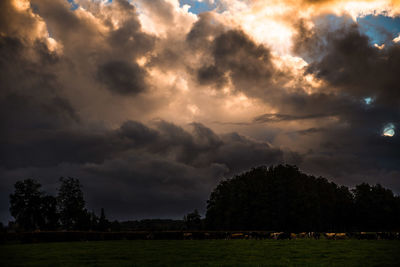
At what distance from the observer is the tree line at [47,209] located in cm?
9006

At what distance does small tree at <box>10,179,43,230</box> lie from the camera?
8944 cm

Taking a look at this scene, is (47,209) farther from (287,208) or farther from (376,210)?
(376,210)

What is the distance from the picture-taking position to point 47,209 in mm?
94375

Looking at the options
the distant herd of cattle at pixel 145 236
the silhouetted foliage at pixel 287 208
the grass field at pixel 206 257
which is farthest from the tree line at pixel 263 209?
the grass field at pixel 206 257

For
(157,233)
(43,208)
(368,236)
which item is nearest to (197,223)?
(43,208)

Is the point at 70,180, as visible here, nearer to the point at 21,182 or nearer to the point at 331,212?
the point at 21,182

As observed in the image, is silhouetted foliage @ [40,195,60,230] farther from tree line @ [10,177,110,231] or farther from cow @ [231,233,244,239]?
cow @ [231,233,244,239]

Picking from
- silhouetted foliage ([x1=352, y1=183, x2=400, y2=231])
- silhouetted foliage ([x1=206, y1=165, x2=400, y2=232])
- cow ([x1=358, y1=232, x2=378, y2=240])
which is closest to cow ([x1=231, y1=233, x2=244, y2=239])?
cow ([x1=358, y1=232, x2=378, y2=240])

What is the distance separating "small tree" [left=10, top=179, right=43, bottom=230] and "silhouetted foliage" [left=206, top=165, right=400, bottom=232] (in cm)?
4925

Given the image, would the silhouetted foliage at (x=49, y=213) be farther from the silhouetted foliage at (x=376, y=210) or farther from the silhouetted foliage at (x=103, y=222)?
the silhouetted foliage at (x=376, y=210)

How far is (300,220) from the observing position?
9769 centimetres

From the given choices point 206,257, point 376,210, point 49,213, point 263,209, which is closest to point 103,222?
point 49,213

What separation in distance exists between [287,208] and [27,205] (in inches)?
2685

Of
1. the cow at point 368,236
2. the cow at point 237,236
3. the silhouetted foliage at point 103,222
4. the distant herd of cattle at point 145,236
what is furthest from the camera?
the silhouetted foliage at point 103,222
